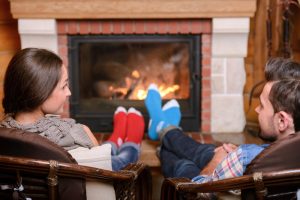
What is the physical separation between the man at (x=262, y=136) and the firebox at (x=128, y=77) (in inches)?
34.2

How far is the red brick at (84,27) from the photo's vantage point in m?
3.16

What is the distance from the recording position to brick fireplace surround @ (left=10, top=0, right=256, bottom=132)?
3.06 metres

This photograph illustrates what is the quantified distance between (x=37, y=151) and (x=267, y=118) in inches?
29.8

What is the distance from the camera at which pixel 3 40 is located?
3.18m

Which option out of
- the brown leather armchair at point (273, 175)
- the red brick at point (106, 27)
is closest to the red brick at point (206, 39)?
the red brick at point (106, 27)

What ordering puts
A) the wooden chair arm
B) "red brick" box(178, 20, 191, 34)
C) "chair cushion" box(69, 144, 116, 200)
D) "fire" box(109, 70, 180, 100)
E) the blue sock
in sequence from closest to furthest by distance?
the wooden chair arm < "chair cushion" box(69, 144, 116, 200) < the blue sock < "red brick" box(178, 20, 191, 34) < "fire" box(109, 70, 180, 100)

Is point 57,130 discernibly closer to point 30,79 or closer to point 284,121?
point 30,79

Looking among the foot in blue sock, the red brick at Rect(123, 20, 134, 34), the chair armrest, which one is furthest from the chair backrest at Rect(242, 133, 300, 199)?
the red brick at Rect(123, 20, 134, 34)

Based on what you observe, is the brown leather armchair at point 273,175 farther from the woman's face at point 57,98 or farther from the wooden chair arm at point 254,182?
the woman's face at point 57,98

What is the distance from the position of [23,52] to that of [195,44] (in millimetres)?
1742

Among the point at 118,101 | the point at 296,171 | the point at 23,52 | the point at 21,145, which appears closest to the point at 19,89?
the point at 23,52

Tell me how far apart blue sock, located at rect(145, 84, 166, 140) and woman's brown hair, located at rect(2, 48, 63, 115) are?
1.26 metres

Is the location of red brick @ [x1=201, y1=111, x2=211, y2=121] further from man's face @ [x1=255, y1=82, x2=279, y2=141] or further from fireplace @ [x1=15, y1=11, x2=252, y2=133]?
man's face @ [x1=255, y1=82, x2=279, y2=141]

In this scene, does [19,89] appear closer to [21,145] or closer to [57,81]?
[57,81]
